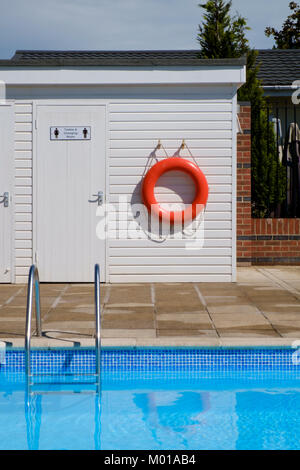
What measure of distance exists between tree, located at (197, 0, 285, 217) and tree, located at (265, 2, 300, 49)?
12.6 m

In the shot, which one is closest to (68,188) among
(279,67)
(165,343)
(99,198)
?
(99,198)

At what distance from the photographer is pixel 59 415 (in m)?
3.65

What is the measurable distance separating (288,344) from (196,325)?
2.64ft

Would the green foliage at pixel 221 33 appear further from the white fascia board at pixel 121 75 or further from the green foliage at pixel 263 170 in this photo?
the white fascia board at pixel 121 75

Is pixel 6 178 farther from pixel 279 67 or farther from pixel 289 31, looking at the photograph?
pixel 289 31

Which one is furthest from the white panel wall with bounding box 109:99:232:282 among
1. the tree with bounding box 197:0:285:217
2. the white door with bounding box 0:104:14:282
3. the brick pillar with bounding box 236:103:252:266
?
the tree with bounding box 197:0:285:217

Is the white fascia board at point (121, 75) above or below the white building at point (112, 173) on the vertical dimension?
above

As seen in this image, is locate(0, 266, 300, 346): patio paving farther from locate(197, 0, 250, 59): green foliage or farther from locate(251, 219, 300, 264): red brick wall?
locate(197, 0, 250, 59): green foliage

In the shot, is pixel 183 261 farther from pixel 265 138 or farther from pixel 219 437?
pixel 219 437

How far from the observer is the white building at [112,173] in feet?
23.3

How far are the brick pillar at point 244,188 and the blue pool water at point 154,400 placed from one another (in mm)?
4367

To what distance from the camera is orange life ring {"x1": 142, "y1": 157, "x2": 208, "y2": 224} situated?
7031 mm

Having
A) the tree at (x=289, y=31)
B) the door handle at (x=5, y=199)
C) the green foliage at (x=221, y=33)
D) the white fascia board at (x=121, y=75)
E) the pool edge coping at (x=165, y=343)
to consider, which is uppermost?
the tree at (x=289, y=31)

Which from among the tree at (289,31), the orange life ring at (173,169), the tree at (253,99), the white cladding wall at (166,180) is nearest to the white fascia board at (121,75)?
the white cladding wall at (166,180)
